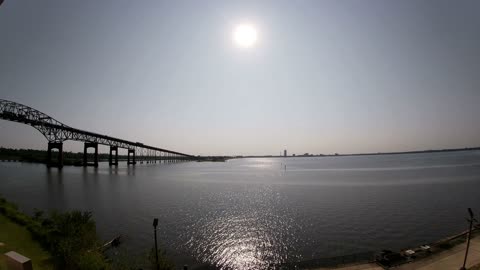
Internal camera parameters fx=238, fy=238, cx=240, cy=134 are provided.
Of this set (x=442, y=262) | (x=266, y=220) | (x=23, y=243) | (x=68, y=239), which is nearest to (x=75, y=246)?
(x=68, y=239)

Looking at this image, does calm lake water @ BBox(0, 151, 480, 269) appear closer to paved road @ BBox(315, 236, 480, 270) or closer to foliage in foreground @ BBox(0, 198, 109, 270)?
paved road @ BBox(315, 236, 480, 270)

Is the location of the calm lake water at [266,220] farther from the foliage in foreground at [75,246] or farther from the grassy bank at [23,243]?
the grassy bank at [23,243]

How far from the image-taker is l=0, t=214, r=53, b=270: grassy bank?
14595mm

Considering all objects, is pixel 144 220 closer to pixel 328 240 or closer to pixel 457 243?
pixel 328 240

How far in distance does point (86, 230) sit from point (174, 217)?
14.7 metres

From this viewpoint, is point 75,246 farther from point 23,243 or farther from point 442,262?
point 442,262

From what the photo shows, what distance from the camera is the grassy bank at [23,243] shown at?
14595 millimetres

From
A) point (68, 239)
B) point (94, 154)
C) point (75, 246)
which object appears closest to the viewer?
point (75, 246)

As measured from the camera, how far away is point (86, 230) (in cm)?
1789

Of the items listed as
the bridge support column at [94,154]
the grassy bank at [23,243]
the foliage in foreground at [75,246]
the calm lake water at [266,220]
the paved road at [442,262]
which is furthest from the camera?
the bridge support column at [94,154]

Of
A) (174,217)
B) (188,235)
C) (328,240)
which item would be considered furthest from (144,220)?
(328,240)

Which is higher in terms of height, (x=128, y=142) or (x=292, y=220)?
(x=128, y=142)

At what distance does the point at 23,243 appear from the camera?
16.6m

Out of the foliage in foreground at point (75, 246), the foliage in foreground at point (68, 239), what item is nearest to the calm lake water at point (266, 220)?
the foliage in foreground at point (75, 246)
